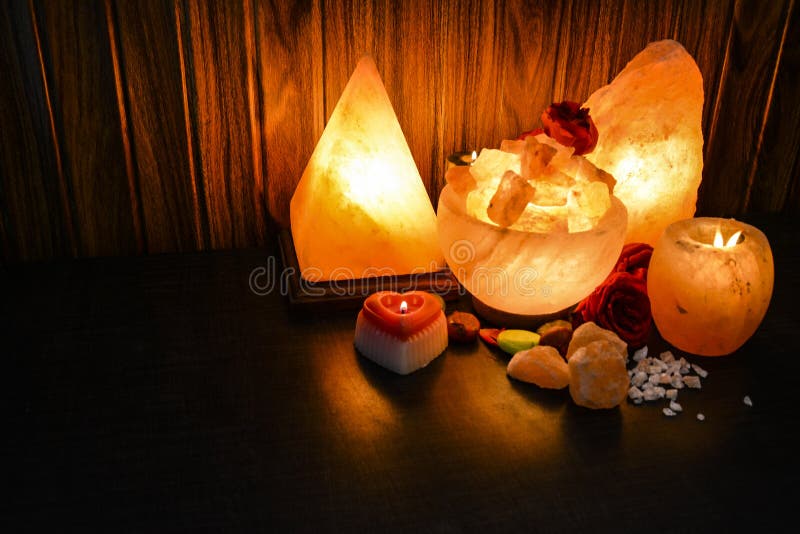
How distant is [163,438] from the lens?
718 mm

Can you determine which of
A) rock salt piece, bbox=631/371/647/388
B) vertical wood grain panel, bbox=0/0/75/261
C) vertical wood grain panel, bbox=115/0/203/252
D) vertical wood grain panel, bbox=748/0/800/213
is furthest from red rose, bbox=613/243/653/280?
vertical wood grain panel, bbox=0/0/75/261

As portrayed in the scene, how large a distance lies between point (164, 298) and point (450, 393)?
1.30 feet

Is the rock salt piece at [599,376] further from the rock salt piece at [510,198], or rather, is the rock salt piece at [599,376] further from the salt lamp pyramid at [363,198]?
the salt lamp pyramid at [363,198]

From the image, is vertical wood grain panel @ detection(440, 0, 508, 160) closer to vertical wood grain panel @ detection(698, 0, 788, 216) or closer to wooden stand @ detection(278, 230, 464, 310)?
wooden stand @ detection(278, 230, 464, 310)

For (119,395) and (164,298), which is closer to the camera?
(119,395)

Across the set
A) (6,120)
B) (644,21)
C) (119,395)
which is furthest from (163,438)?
(644,21)

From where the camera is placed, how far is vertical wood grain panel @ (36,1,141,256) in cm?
92

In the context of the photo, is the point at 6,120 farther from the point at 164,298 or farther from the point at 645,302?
the point at 645,302

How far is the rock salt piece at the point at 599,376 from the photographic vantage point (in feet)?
2.55

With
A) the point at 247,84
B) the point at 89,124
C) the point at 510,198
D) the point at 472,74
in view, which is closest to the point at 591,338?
the point at 510,198

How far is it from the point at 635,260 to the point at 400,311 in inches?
12.0

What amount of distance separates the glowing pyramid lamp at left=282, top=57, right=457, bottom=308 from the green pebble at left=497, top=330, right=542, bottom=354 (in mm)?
118

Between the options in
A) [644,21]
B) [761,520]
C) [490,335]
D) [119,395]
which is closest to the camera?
[761,520]

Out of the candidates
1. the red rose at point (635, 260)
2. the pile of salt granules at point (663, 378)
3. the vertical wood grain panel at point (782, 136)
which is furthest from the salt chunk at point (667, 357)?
the vertical wood grain panel at point (782, 136)
